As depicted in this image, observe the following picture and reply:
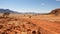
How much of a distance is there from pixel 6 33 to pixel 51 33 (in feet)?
18.3

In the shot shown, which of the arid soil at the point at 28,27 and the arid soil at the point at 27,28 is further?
the arid soil at the point at 28,27

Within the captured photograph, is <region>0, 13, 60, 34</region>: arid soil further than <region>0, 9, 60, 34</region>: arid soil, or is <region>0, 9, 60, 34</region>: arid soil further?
<region>0, 9, 60, 34</region>: arid soil

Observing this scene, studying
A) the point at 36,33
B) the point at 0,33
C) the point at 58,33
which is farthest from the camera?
the point at 58,33

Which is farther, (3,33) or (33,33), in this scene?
(3,33)

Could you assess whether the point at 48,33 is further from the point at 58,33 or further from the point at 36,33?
the point at 36,33

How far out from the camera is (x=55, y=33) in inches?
624

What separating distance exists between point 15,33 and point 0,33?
1672mm

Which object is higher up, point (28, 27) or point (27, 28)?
point (27, 28)

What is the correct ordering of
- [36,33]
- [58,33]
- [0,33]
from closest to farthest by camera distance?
[36,33], [0,33], [58,33]

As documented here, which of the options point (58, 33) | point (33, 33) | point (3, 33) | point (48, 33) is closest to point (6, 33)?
point (3, 33)

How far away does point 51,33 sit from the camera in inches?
627

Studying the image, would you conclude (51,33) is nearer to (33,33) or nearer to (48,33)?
(48,33)

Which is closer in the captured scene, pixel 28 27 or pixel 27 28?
pixel 27 28

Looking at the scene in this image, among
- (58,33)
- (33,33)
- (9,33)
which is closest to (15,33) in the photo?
(9,33)
